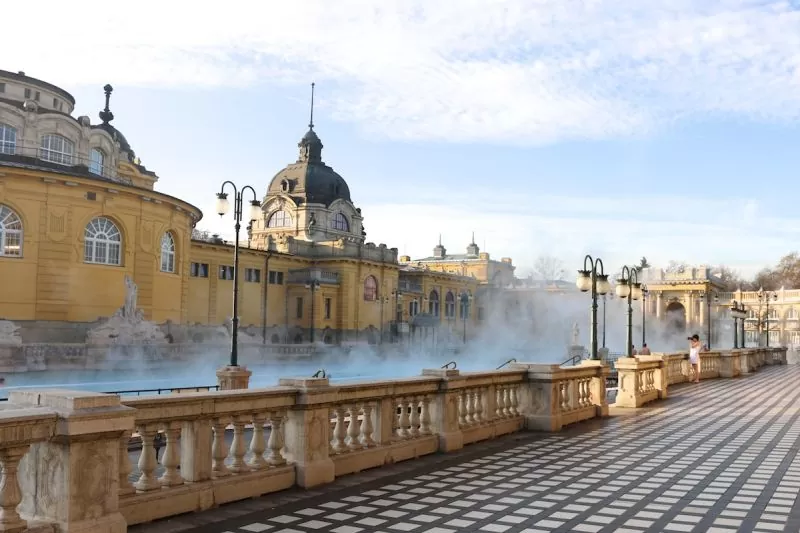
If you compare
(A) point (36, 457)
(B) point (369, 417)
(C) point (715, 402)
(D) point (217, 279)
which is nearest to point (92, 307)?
(D) point (217, 279)

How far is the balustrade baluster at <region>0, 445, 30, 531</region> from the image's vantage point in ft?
16.0

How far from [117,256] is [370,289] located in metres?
31.4

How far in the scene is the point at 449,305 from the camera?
8888cm

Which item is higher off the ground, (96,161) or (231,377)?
(96,161)

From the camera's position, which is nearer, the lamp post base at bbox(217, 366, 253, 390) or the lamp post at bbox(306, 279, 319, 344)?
the lamp post base at bbox(217, 366, 253, 390)

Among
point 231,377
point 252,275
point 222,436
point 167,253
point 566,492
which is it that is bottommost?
point 566,492

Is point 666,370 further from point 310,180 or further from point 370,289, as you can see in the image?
point 310,180

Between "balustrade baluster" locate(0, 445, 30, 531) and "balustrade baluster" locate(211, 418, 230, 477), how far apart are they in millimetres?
2206

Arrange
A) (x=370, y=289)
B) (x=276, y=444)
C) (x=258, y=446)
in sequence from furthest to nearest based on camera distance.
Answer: (x=370, y=289), (x=276, y=444), (x=258, y=446)

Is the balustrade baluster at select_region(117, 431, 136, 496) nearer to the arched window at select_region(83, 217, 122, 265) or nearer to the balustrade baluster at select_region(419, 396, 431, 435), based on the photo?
the balustrade baluster at select_region(419, 396, 431, 435)

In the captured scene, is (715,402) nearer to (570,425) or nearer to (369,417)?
(570,425)

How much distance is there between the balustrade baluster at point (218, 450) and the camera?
7075 mm

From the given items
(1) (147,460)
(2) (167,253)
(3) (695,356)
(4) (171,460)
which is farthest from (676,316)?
(1) (147,460)

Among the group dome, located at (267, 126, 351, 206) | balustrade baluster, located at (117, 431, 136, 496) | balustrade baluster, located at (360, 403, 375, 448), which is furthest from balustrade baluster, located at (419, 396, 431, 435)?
dome, located at (267, 126, 351, 206)
